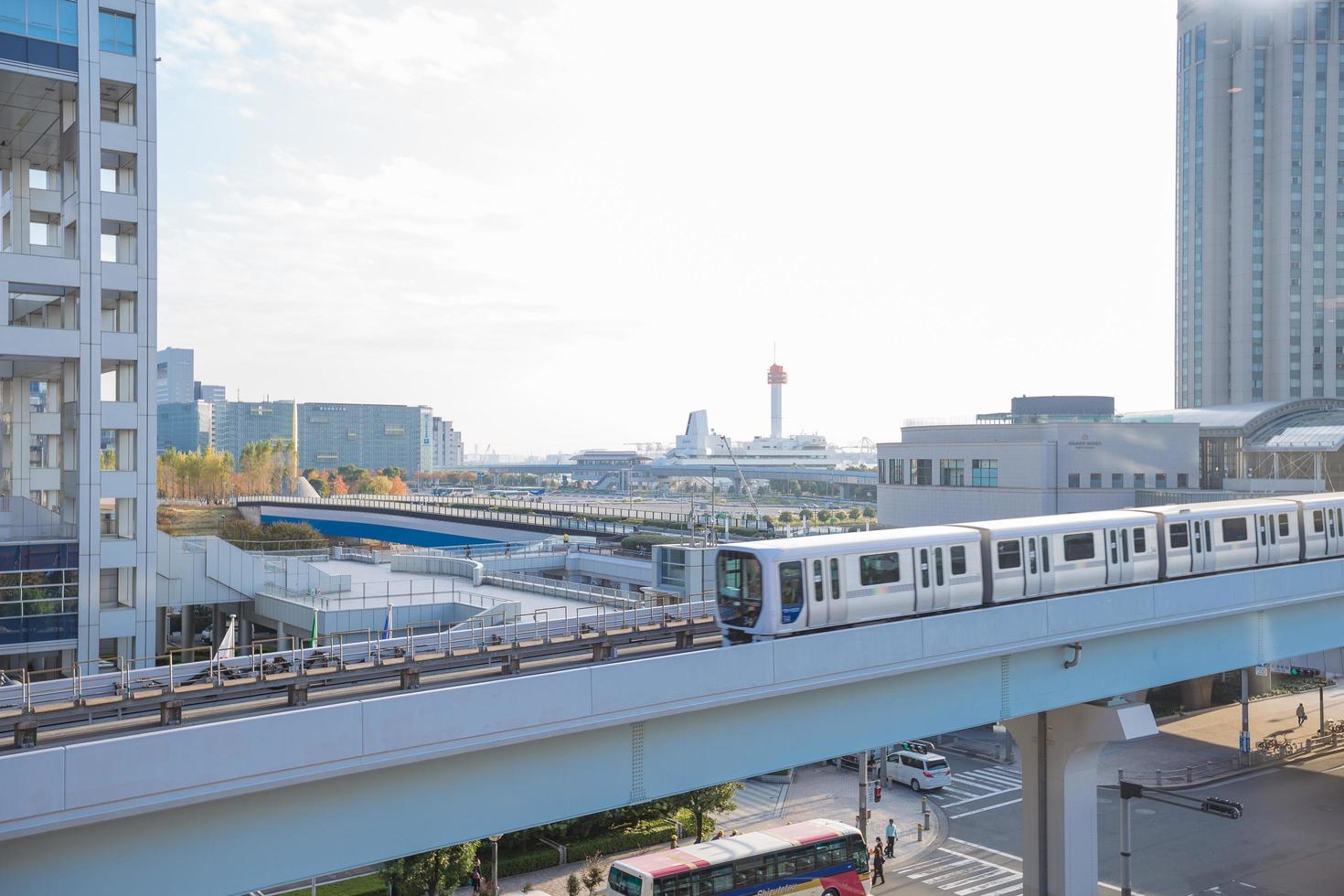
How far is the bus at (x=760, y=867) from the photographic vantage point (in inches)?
900

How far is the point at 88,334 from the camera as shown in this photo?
28.2 m

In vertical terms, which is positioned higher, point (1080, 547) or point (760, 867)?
point (1080, 547)

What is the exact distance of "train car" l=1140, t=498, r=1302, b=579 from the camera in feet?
85.9

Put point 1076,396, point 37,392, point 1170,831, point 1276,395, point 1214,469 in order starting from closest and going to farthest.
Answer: point 1170,831
point 1214,469
point 1076,396
point 1276,395
point 37,392

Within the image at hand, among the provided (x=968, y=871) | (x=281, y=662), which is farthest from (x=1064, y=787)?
(x=281, y=662)

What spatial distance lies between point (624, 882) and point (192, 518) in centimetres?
9822

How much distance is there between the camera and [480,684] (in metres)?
14.4

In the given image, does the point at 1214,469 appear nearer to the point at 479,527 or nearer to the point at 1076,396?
the point at 1076,396

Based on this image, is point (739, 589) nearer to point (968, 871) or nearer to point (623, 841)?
point (623, 841)

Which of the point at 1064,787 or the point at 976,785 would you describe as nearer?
the point at 1064,787

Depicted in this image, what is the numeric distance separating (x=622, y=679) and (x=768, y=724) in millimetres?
3434

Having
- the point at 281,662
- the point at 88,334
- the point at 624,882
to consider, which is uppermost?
the point at 88,334

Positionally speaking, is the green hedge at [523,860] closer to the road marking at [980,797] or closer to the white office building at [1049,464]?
the road marking at [980,797]

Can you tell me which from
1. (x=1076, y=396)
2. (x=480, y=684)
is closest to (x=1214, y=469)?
(x=1076, y=396)
